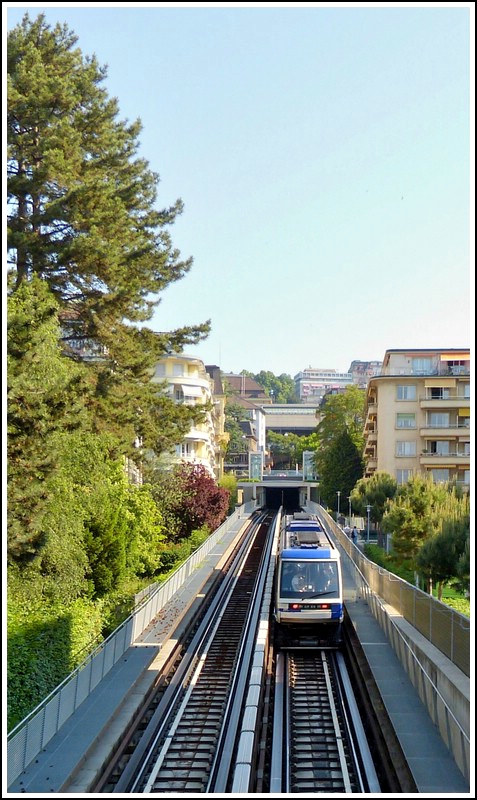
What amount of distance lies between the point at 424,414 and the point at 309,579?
39.2 metres

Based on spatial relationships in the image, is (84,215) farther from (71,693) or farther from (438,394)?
(438,394)

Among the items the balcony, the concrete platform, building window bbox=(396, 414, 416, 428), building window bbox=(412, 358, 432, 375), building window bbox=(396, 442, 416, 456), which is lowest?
the concrete platform

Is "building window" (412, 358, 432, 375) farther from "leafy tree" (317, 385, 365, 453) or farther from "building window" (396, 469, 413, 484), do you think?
"leafy tree" (317, 385, 365, 453)

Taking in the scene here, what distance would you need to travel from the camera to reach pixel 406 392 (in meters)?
61.1

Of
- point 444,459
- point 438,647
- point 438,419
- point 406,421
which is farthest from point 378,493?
point 438,647

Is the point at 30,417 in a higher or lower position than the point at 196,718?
higher

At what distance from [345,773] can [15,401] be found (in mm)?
10565

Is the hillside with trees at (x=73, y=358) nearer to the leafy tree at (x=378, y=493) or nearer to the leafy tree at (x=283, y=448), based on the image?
the leafy tree at (x=378, y=493)

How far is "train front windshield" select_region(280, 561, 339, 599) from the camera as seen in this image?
2267 cm

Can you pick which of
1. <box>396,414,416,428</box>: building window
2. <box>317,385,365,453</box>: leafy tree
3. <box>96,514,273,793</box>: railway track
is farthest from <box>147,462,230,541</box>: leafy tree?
<box>317,385,365,453</box>: leafy tree

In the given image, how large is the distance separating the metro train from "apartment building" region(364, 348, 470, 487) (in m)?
36.6

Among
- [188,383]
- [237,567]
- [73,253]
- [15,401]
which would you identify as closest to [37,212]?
[73,253]

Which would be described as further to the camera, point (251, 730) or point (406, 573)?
point (406, 573)

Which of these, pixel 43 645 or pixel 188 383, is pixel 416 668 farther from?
pixel 188 383
